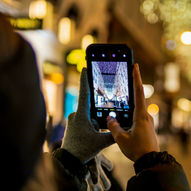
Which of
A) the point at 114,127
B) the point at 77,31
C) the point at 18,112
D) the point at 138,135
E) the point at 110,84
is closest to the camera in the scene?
the point at 18,112

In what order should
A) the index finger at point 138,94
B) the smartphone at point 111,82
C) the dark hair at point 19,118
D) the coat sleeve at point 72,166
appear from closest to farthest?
the dark hair at point 19,118, the coat sleeve at point 72,166, the index finger at point 138,94, the smartphone at point 111,82

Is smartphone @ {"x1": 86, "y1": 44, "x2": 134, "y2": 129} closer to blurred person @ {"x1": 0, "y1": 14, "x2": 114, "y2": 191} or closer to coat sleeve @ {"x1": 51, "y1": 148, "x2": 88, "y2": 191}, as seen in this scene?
coat sleeve @ {"x1": 51, "y1": 148, "x2": 88, "y2": 191}

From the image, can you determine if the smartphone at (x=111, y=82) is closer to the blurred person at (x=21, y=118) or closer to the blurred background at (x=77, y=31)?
the blurred person at (x=21, y=118)

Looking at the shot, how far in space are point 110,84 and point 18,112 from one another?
75cm

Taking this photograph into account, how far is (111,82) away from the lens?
4.82 ft

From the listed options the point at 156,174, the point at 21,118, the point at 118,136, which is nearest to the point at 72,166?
the point at 118,136

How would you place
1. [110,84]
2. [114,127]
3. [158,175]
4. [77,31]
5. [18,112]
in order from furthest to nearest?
[77,31]
[110,84]
[114,127]
[158,175]
[18,112]

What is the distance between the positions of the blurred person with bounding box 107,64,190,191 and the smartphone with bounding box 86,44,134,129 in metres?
0.10

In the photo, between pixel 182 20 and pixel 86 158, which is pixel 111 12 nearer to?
pixel 182 20

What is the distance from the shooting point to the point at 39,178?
0.84 m

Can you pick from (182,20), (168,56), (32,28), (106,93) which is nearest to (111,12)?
(182,20)

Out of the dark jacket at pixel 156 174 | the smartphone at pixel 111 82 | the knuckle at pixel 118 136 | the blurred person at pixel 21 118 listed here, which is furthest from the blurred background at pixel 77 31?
the blurred person at pixel 21 118

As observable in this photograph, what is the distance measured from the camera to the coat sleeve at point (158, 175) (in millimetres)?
1058

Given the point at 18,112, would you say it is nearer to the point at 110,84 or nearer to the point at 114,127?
the point at 114,127
